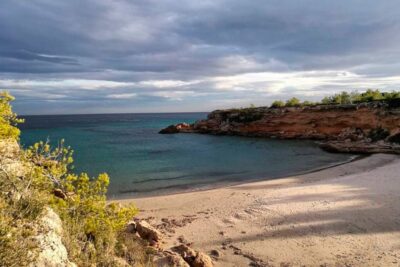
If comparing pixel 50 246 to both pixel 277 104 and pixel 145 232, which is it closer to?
pixel 145 232

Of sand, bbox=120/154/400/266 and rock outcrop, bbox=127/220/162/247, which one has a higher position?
rock outcrop, bbox=127/220/162/247

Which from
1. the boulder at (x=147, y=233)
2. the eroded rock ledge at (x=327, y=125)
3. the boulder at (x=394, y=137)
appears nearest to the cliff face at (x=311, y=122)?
the eroded rock ledge at (x=327, y=125)

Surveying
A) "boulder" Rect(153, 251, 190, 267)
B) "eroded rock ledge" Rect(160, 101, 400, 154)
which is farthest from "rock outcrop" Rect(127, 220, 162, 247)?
"eroded rock ledge" Rect(160, 101, 400, 154)

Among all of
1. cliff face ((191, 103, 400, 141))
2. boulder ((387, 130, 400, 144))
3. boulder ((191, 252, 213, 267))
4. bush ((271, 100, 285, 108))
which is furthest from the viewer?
bush ((271, 100, 285, 108))

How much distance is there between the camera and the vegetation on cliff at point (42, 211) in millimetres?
4222

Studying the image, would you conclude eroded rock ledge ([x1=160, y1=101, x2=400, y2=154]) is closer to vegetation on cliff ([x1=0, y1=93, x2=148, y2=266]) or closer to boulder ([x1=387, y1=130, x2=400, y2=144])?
boulder ([x1=387, y1=130, x2=400, y2=144])

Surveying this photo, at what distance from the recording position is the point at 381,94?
179 ft

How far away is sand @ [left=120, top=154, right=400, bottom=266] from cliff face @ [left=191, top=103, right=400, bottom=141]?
94.7ft

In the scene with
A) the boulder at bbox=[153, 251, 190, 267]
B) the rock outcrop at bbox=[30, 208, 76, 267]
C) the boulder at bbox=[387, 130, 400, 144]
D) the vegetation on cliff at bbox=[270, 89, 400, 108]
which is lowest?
the boulder at bbox=[153, 251, 190, 267]

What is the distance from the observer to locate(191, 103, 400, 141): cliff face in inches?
1682

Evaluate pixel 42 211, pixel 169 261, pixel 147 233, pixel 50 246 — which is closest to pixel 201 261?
pixel 169 261

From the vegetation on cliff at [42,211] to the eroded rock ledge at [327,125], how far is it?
30.6 meters

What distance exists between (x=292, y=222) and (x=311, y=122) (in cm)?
4307

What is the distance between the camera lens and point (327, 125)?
49.5 meters
